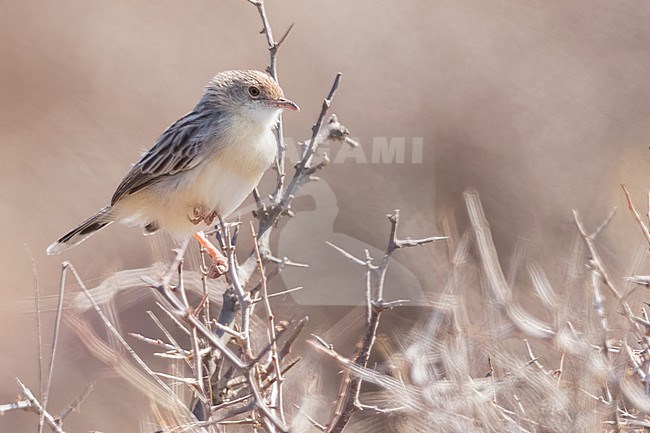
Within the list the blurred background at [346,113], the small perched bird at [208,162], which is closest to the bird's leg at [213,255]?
the small perched bird at [208,162]

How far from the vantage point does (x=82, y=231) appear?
1.85 meters

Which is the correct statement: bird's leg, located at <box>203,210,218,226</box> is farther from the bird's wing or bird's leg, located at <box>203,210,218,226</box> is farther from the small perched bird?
the bird's wing

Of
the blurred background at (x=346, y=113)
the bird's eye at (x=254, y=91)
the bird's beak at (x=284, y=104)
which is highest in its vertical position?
the bird's eye at (x=254, y=91)

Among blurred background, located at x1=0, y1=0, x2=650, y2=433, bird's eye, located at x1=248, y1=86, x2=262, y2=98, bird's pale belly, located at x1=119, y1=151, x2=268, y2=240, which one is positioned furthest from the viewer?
blurred background, located at x1=0, y1=0, x2=650, y2=433

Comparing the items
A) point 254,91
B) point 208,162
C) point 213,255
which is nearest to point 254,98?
point 254,91

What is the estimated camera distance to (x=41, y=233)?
3215 millimetres

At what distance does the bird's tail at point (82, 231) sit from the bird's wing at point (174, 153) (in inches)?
2.2

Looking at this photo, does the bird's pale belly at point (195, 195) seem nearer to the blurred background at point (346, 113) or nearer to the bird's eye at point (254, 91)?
the bird's eye at point (254, 91)

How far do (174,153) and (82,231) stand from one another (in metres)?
0.32

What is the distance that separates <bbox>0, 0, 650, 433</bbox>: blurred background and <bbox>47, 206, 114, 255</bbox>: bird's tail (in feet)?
2.86

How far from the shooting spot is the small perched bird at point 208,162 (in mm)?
1641

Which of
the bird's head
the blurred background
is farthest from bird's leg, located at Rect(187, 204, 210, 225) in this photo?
the blurred background

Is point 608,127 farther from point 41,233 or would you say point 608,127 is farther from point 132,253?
point 41,233

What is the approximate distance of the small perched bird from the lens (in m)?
1.64
